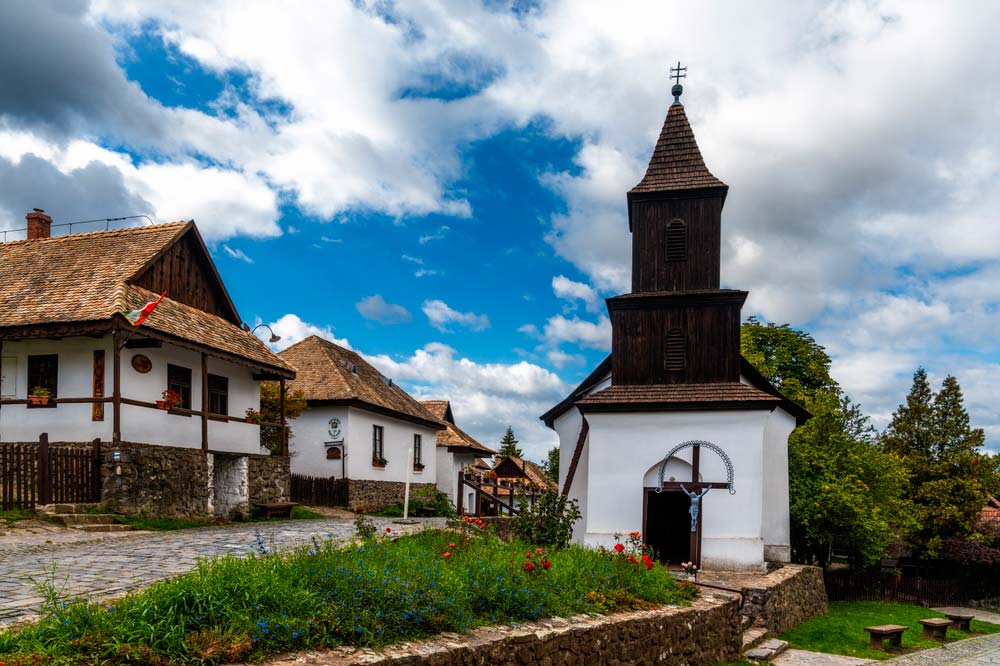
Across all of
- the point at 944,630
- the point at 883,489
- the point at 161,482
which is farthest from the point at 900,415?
the point at 161,482

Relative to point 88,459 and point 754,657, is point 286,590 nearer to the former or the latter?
point 754,657

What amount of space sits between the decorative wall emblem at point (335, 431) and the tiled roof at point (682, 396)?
11381 millimetres

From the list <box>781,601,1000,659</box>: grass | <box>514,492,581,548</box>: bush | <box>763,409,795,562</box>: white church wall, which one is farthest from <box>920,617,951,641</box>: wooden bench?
<box>514,492,581,548</box>: bush

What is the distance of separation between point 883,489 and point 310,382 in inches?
791

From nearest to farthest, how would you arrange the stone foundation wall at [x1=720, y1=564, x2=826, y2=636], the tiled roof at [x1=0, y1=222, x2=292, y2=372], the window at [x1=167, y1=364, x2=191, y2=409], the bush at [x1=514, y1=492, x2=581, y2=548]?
the bush at [x1=514, y1=492, x2=581, y2=548]
the stone foundation wall at [x1=720, y1=564, x2=826, y2=636]
the tiled roof at [x1=0, y1=222, x2=292, y2=372]
the window at [x1=167, y1=364, x2=191, y2=409]

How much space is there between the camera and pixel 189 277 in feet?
71.7

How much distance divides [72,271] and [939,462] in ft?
123

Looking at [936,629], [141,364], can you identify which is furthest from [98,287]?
[936,629]

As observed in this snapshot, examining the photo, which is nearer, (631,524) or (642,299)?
(631,524)

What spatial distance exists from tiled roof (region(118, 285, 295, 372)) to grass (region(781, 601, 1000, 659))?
47.7ft

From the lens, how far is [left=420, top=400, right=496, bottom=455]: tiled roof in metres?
37.3

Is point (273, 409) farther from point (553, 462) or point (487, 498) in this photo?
point (553, 462)

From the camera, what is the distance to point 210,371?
70.4 ft

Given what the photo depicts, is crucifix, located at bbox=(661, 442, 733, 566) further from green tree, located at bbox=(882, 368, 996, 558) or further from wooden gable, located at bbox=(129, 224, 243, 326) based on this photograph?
green tree, located at bbox=(882, 368, 996, 558)
